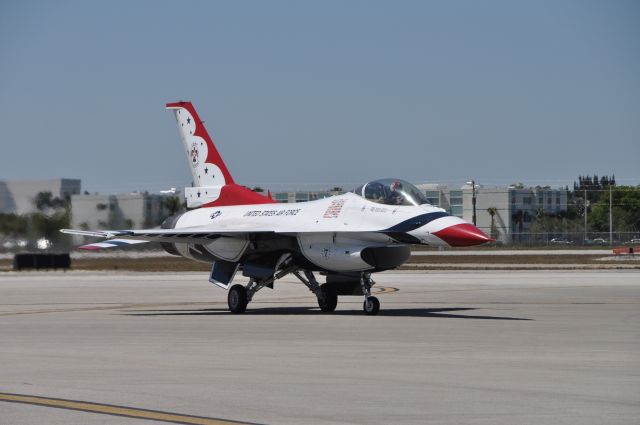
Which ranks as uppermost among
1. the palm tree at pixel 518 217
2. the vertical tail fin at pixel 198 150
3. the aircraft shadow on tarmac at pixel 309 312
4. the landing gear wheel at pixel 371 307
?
the vertical tail fin at pixel 198 150

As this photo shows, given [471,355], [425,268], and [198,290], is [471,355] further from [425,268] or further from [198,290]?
[425,268]

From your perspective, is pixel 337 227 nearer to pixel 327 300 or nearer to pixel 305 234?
pixel 305 234

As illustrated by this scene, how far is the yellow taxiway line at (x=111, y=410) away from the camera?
31.7ft

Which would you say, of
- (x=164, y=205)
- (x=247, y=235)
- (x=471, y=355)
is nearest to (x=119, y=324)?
(x=247, y=235)

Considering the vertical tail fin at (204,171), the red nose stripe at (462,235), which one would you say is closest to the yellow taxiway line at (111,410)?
the red nose stripe at (462,235)

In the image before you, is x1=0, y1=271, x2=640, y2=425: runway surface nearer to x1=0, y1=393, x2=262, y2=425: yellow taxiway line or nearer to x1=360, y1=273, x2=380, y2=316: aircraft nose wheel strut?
x1=0, y1=393, x2=262, y2=425: yellow taxiway line

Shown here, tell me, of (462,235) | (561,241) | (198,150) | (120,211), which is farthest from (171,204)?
(561,241)

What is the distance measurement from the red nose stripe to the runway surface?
1.56m

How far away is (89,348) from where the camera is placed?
16281mm

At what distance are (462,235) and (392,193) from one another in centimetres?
256

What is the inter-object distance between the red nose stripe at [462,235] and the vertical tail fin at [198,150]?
934 cm

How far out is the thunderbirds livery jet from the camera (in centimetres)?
2273

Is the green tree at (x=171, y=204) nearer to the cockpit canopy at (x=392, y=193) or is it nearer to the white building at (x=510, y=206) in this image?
the cockpit canopy at (x=392, y=193)

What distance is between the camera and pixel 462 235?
21250 millimetres
